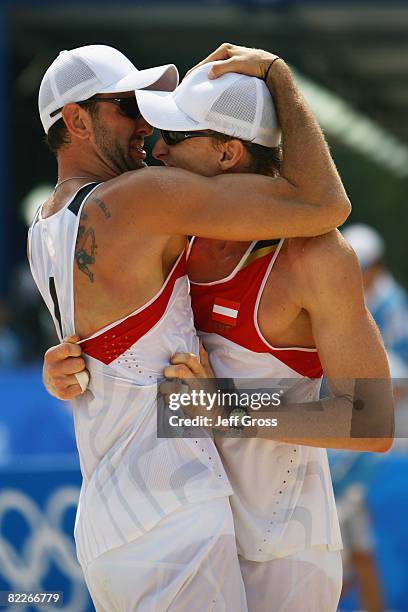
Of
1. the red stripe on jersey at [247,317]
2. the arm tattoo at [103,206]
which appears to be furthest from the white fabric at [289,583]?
the arm tattoo at [103,206]

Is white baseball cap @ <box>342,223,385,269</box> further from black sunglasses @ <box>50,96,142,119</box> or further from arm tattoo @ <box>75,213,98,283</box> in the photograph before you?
arm tattoo @ <box>75,213,98,283</box>

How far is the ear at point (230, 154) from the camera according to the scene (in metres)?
3.55

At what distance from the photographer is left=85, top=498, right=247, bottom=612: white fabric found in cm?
330

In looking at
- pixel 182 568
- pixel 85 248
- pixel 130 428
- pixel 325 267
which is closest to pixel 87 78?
pixel 85 248

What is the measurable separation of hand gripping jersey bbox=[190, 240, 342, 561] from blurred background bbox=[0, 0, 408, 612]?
107 inches

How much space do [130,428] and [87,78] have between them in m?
1.10

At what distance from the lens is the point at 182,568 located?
3305mm

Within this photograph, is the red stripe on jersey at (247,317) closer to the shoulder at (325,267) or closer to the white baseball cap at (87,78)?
the shoulder at (325,267)

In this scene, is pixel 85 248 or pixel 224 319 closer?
pixel 85 248

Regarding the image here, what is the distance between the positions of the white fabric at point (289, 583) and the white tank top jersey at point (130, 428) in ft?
1.00

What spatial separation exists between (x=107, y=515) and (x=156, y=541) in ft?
0.55

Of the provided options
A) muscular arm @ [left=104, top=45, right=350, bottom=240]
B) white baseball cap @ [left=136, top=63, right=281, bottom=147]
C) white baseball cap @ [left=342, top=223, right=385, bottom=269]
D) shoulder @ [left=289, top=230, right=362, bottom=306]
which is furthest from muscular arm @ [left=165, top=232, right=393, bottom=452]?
white baseball cap @ [left=342, top=223, right=385, bottom=269]

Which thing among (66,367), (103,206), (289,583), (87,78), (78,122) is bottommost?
(289,583)

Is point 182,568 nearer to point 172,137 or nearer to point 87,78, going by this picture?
point 172,137
